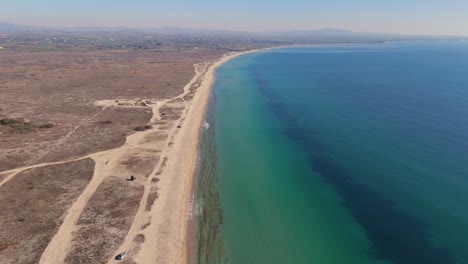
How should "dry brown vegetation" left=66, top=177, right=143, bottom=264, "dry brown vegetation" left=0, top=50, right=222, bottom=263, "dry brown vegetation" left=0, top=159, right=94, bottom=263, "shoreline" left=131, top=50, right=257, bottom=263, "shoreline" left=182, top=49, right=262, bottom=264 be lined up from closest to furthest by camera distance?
"dry brown vegetation" left=66, top=177, right=143, bottom=264, "dry brown vegetation" left=0, top=159, right=94, bottom=263, "shoreline" left=131, top=50, right=257, bottom=263, "dry brown vegetation" left=0, top=50, right=222, bottom=263, "shoreline" left=182, top=49, right=262, bottom=264

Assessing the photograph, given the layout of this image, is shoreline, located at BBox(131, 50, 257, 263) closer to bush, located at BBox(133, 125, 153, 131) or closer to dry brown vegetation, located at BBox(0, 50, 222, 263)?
dry brown vegetation, located at BBox(0, 50, 222, 263)

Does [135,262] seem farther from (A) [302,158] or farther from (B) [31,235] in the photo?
(A) [302,158]

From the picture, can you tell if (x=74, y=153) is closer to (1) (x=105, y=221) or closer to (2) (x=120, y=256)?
(1) (x=105, y=221)

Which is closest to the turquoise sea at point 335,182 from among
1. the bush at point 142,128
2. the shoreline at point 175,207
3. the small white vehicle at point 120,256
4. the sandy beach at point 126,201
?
the shoreline at point 175,207

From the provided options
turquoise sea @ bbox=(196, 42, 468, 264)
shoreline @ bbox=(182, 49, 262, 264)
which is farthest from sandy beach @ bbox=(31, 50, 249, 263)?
turquoise sea @ bbox=(196, 42, 468, 264)

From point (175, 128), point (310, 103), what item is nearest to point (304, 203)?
point (175, 128)

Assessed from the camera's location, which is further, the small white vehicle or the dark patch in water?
the dark patch in water

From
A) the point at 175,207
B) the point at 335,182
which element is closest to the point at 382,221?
the point at 335,182
